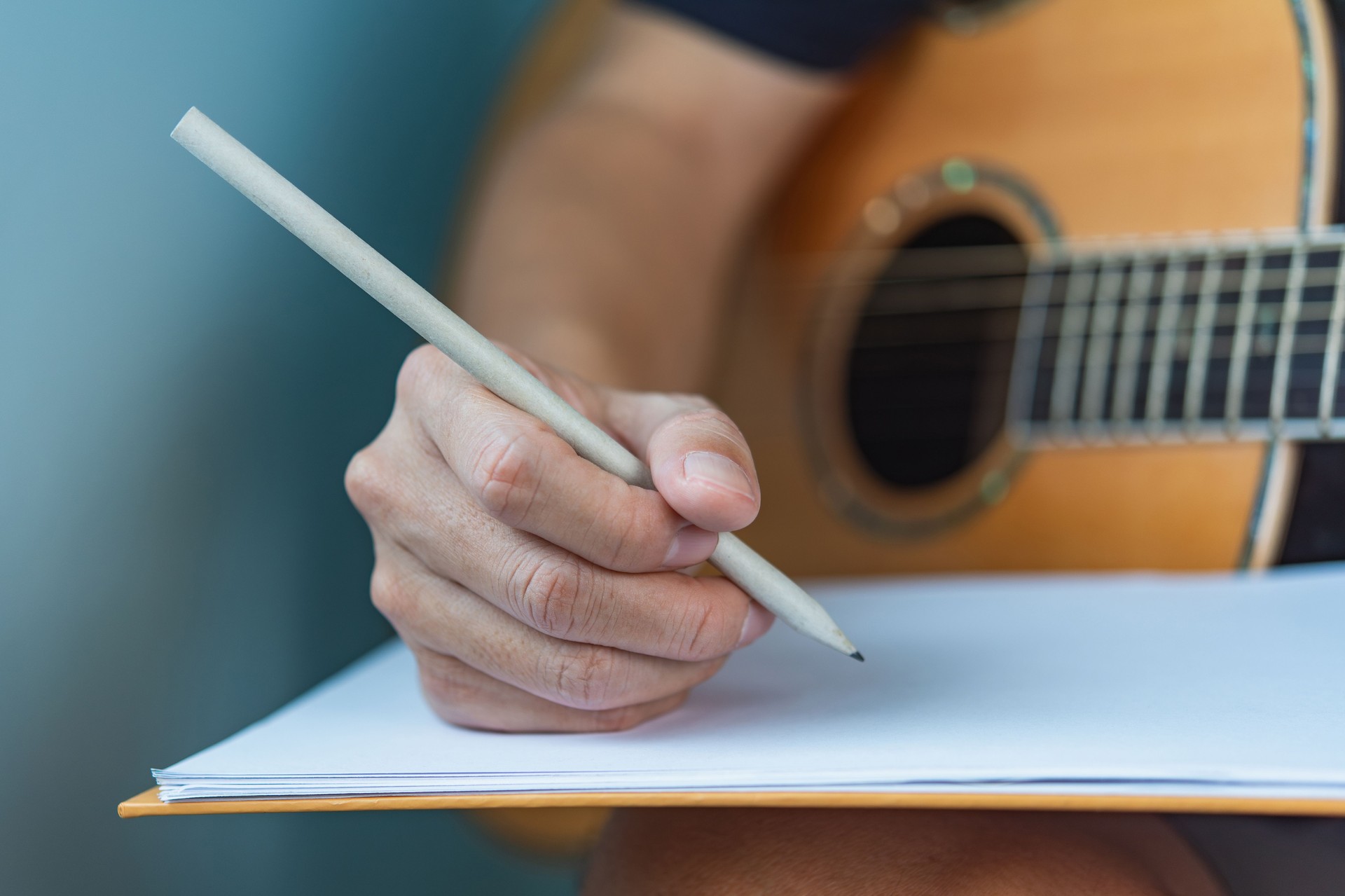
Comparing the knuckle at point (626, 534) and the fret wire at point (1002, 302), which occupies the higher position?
the fret wire at point (1002, 302)

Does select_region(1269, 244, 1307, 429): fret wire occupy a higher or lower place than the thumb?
higher

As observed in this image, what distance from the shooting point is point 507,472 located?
0.32m

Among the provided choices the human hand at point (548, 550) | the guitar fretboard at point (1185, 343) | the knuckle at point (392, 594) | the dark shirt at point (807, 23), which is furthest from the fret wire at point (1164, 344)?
the knuckle at point (392, 594)

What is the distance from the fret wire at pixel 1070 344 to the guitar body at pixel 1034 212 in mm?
26

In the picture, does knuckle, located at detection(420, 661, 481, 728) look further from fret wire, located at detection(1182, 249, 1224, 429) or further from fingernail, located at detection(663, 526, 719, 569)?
fret wire, located at detection(1182, 249, 1224, 429)

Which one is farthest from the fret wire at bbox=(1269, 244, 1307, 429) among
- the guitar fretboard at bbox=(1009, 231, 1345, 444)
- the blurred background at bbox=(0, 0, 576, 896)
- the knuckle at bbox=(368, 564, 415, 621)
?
the blurred background at bbox=(0, 0, 576, 896)

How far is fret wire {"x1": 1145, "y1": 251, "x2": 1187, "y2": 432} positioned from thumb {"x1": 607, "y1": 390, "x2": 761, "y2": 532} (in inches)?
16.8

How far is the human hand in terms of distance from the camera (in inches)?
12.8

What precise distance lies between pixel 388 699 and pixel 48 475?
224mm

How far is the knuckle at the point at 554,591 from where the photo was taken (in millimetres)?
345

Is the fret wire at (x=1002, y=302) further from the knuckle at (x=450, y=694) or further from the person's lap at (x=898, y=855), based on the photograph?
the knuckle at (x=450, y=694)

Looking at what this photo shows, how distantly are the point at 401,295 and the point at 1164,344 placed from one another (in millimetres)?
539

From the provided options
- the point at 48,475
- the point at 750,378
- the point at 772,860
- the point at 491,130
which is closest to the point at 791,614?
the point at 772,860

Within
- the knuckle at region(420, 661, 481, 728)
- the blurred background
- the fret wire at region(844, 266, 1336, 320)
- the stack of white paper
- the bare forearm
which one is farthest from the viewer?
the bare forearm
